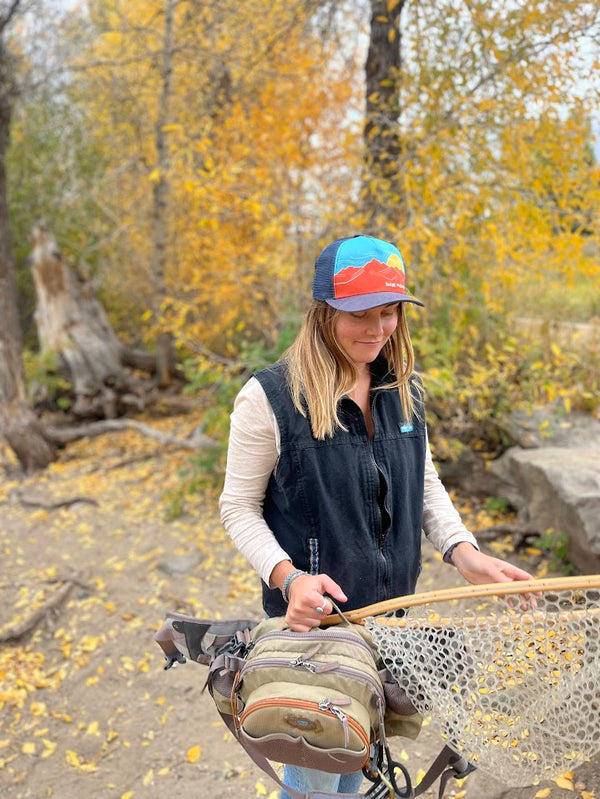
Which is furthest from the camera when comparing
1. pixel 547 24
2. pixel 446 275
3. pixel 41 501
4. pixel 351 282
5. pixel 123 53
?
pixel 123 53

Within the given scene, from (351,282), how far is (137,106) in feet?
30.6

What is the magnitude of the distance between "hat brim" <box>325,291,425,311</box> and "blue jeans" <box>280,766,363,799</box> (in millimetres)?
1073

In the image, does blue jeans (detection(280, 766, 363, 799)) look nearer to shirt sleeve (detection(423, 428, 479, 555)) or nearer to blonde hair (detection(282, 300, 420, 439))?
shirt sleeve (detection(423, 428, 479, 555))

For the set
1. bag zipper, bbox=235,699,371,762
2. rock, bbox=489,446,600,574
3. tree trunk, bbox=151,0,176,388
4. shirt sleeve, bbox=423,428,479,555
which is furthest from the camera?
tree trunk, bbox=151,0,176,388

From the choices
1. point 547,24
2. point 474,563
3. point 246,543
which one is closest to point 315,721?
point 246,543

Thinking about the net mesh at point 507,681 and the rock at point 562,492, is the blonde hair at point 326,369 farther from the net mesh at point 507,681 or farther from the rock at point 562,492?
the rock at point 562,492

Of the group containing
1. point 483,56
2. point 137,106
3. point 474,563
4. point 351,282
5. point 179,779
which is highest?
point 137,106

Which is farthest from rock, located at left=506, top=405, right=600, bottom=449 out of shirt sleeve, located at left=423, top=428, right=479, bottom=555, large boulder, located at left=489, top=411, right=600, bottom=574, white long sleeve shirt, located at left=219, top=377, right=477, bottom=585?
white long sleeve shirt, located at left=219, top=377, right=477, bottom=585

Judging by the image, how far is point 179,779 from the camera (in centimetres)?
306

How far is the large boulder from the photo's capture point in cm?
389

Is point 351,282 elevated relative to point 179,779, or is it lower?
elevated

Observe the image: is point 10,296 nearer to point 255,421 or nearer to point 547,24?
point 547,24

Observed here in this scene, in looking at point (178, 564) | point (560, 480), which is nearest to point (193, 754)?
point (178, 564)

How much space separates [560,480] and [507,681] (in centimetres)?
293
